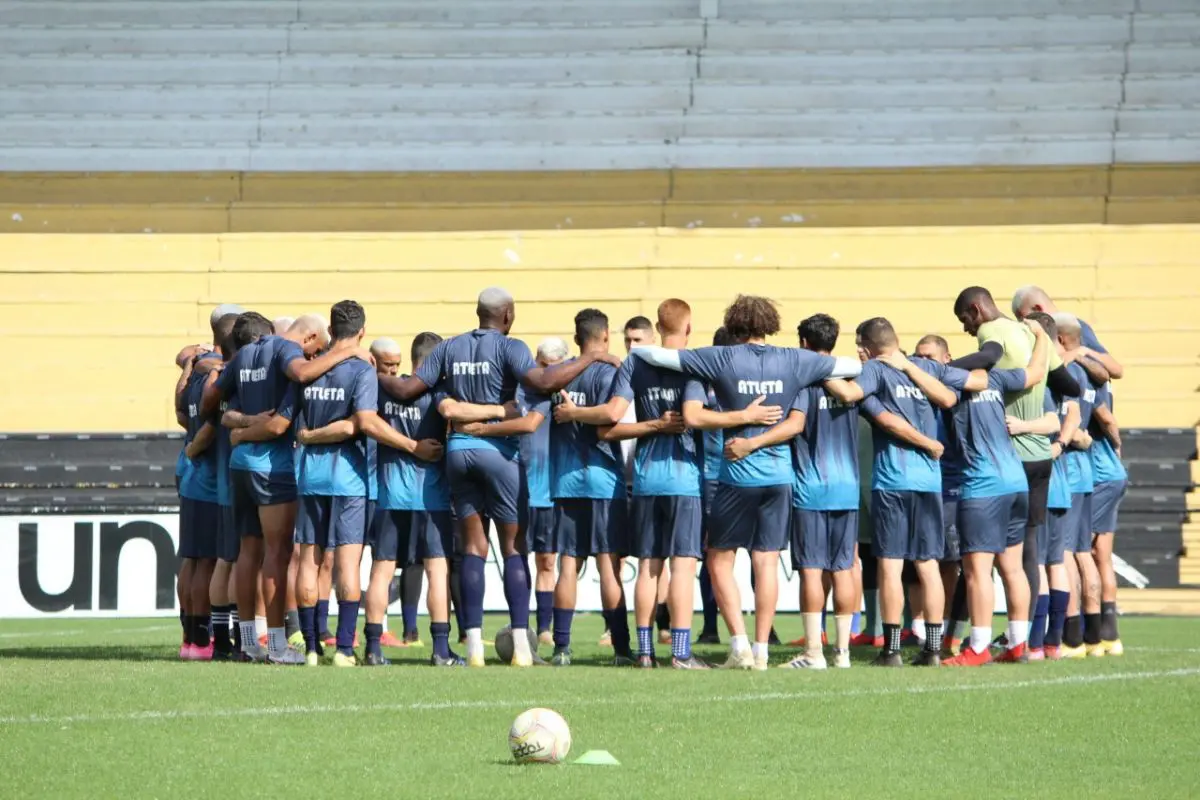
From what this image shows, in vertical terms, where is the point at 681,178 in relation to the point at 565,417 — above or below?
above

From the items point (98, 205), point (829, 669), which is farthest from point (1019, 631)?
point (98, 205)

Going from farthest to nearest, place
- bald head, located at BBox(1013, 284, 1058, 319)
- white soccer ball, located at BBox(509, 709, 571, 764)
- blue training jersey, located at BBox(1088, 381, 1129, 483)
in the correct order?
blue training jersey, located at BBox(1088, 381, 1129, 483), bald head, located at BBox(1013, 284, 1058, 319), white soccer ball, located at BBox(509, 709, 571, 764)

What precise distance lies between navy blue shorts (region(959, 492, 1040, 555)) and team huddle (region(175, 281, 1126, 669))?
13mm

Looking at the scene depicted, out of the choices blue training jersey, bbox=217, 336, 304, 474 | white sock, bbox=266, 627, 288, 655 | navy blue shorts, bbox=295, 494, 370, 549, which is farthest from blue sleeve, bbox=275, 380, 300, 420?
white sock, bbox=266, 627, 288, 655

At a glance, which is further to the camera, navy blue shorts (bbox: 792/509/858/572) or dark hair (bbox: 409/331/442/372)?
dark hair (bbox: 409/331/442/372)

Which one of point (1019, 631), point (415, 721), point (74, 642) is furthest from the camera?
point (74, 642)

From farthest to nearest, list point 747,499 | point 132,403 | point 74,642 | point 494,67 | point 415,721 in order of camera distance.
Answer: point 494,67 < point 132,403 < point 74,642 < point 747,499 < point 415,721

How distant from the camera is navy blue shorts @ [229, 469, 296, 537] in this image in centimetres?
1048

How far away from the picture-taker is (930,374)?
10.5 meters

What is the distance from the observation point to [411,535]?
10.8 meters

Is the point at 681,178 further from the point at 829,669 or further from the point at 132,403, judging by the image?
the point at 829,669

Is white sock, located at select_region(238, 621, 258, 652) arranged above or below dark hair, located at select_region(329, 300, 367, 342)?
below

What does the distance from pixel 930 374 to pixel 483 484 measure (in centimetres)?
265

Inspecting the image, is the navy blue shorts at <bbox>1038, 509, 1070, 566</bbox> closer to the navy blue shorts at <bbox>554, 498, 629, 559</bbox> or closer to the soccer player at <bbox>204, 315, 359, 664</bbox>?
the navy blue shorts at <bbox>554, 498, 629, 559</bbox>
